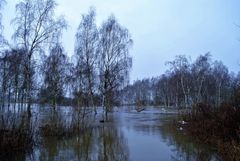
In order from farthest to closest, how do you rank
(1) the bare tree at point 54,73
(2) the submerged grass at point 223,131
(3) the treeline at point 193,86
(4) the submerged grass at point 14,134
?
(3) the treeline at point 193,86 → (1) the bare tree at point 54,73 → (4) the submerged grass at point 14,134 → (2) the submerged grass at point 223,131

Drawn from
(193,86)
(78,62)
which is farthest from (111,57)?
(193,86)

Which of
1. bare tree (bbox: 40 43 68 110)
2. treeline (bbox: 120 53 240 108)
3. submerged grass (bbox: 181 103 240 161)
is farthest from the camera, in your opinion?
treeline (bbox: 120 53 240 108)

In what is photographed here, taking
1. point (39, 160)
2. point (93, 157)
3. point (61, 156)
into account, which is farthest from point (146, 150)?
point (39, 160)

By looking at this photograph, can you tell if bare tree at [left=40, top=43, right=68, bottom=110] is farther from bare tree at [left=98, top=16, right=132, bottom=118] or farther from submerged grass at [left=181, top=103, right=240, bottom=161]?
submerged grass at [left=181, top=103, right=240, bottom=161]

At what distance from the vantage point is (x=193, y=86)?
5481 centimetres

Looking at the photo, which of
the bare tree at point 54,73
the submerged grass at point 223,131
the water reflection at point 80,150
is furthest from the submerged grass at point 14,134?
the bare tree at point 54,73

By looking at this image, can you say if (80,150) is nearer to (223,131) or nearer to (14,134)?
(14,134)

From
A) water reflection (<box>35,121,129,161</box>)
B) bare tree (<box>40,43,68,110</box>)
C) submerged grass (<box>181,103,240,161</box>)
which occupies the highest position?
bare tree (<box>40,43,68,110</box>)

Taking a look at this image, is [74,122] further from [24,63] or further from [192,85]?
[192,85]

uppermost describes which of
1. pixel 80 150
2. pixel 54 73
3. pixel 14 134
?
pixel 54 73

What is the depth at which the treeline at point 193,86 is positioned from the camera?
41.6 metres

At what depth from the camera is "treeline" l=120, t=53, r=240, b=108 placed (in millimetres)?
41609

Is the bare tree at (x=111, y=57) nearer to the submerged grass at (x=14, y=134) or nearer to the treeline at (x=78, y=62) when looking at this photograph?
the treeline at (x=78, y=62)

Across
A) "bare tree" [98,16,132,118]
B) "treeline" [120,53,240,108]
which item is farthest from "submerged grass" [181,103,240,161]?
"bare tree" [98,16,132,118]
